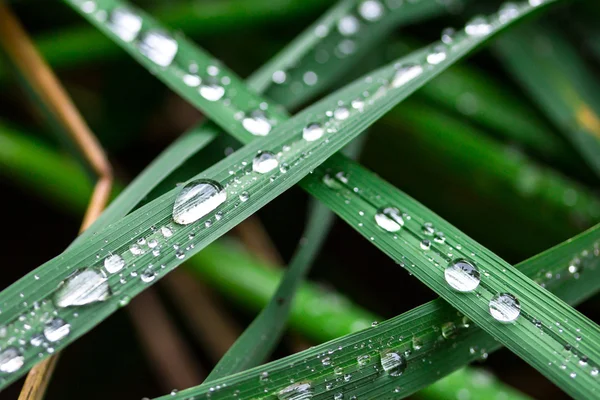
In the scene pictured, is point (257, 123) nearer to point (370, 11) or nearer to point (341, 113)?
point (341, 113)

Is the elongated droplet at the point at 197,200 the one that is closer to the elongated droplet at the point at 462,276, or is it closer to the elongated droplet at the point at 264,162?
the elongated droplet at the point at 264,162

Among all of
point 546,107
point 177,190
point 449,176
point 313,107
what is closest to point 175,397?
point 177,190

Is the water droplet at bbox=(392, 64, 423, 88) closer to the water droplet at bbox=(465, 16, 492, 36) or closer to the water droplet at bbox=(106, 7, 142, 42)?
the water droplet at bbox=(465, 16, 492, 36)

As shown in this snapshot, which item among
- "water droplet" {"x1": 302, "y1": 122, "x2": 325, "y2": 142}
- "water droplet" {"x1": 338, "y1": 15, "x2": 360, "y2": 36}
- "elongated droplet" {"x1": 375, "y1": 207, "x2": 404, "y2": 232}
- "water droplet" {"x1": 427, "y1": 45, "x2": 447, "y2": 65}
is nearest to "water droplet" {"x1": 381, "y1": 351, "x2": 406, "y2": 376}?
"elongated droplet" {"x1": 375, "y1": 207, "x2": 404, "y2": 232}

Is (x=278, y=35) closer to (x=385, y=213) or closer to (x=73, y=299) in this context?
(x=385, y=213)

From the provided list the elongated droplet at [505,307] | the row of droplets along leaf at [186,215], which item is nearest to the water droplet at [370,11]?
the row of droplets along leaf at [186,215]

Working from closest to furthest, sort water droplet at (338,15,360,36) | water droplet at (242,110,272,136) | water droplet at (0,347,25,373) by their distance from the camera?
water droplet at (0,347,25,373) → water droplet at (242,110,272,136) → water droplet at (338,15,360,36)

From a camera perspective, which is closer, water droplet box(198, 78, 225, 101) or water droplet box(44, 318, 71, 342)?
water droplet box(44, 318, 71, 342)
